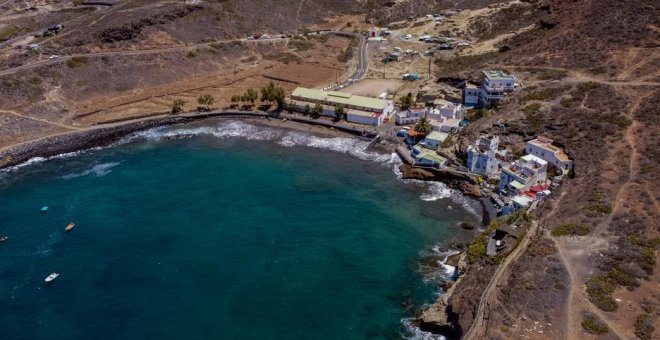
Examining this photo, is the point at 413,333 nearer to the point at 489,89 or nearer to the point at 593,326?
the point at 593,326

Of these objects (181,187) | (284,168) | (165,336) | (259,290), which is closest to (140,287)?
(165,336)

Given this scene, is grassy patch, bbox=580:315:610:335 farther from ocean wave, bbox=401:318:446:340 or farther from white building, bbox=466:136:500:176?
white building, bbox=466:136:500:176

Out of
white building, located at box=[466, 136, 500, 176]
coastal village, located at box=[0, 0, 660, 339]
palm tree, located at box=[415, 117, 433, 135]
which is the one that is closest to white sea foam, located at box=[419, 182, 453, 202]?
coastal village, located at box=[0, 0, 660, 339]

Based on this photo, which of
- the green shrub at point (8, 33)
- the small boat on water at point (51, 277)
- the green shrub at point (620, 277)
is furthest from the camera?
the green shrub at point (8, 33)

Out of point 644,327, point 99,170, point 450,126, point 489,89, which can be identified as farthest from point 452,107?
point 99,170

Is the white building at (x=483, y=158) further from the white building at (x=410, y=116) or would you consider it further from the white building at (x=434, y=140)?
the white building at (x=410, y=116)

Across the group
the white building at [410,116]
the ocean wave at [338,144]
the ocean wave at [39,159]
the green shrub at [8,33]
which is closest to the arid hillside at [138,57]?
the green shrub at [8,33]

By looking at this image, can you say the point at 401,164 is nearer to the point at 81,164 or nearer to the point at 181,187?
the point at 181,187
